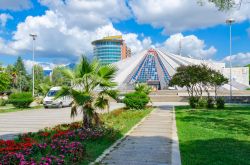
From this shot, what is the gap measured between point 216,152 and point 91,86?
5577 millimetres

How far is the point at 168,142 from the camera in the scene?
10.7 metres

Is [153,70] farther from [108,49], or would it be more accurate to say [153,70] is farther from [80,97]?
[80,97]

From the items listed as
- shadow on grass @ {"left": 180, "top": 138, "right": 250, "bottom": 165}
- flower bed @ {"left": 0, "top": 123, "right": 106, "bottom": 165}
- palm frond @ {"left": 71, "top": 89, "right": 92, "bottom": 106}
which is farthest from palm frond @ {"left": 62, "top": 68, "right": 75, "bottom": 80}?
shadow on grass @ {"left": 180, "top": 138, "right": 250, "bottom": 165}

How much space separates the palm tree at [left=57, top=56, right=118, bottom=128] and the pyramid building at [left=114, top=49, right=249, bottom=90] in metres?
57.9

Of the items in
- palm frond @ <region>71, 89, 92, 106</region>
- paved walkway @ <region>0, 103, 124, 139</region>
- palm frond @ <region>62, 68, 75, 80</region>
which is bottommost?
paved walkway @ <region>0, 103, 124, 139</region>

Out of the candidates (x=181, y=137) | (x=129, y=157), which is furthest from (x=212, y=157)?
(x=181, y=137)

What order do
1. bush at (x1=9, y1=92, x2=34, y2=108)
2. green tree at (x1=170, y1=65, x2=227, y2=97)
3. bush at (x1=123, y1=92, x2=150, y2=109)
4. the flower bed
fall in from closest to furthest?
the flower bed
bush at (x1=123, y1=92, x2=150, y2=109)
green tree at (x1=170, y1=65, x2=227, y2=97)
bush at (x1=9, y1=92, x2=34, y2=108)

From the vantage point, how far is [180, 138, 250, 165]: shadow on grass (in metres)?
7.71

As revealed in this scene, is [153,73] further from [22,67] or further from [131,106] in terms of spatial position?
[131,106]

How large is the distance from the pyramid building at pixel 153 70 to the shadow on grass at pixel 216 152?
60255 millimetres

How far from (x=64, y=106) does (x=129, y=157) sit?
27.8 metres

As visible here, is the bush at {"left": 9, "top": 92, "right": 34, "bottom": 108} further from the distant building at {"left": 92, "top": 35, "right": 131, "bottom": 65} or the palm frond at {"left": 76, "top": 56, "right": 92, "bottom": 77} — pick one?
the distant building at {"left": 92, "top": 35, "right": 131, "bottom": 65}

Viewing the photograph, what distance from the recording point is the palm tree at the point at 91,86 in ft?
40.2

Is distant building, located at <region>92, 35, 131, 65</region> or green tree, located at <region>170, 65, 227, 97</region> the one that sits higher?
distant building, located at <region>92, 35, 131, 65</region>
